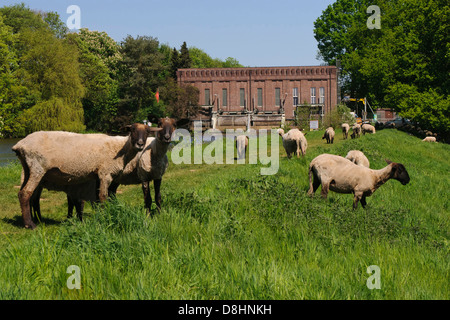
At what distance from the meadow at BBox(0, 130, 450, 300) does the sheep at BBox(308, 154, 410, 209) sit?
0.45m

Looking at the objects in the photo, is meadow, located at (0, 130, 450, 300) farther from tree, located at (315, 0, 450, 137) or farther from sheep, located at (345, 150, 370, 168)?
tree, located at (315, 0, 450, 137)

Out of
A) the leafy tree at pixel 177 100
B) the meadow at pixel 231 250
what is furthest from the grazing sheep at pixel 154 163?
the leafy tree at pixel 177 100

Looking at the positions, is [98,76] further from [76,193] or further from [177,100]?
[76,193]

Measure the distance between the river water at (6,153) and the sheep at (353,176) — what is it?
20748 millimetres

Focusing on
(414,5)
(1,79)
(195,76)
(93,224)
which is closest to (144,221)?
(93,224)

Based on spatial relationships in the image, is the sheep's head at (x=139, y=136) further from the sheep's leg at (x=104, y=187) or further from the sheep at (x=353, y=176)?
the sheep at (x=353, y=176)

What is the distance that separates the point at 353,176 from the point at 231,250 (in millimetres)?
5116

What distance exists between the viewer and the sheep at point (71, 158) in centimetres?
925

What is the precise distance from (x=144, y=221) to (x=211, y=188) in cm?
451

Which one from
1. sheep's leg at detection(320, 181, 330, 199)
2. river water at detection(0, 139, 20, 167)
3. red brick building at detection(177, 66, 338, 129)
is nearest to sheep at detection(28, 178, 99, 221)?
sheep's leg at detection(320, 181, 330, 199)

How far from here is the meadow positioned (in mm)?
5352

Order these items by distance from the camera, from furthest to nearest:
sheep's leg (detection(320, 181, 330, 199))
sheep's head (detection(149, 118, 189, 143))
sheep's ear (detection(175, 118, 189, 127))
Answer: sheep's leg (detection(320, 181, 330, 199)) < sheep's ear (detection(175, 118, 189, 127)) < sheep's head (detection(149, 118, 189, 143))

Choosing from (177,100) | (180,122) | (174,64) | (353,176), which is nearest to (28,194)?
(180,122)

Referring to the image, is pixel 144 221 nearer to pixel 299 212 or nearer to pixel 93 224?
pixel 93 224
